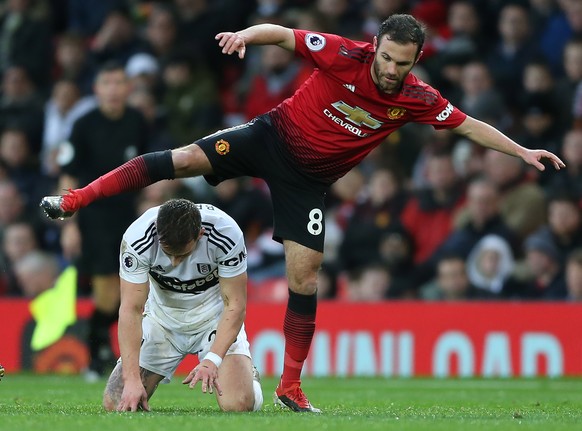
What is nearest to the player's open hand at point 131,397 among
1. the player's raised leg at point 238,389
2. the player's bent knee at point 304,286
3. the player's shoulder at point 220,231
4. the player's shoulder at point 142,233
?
the player's raised leg at point 238,389

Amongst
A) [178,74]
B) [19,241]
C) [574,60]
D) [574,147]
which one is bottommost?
[19,241]

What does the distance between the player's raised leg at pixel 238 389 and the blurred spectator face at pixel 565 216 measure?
19.1 feet

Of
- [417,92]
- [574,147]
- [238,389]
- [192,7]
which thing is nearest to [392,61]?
[417,92]

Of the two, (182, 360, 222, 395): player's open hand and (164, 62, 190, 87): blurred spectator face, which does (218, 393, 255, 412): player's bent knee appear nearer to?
(182, 360, 222, 395): player's open hand

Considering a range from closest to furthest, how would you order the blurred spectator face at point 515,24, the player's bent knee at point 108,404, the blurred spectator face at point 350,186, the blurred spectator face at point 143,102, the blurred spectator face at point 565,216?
the player's bent knee at point 108,404
the blurred spectator face at point 565,216
the blurred spectator face at point 515,24
the blurred spectator face at point 350,186
the blurred spectator face at point 143,102

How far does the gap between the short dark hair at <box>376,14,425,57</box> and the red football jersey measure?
1.01 feet

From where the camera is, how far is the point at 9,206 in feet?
54.6

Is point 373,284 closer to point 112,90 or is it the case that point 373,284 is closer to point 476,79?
point 476,79

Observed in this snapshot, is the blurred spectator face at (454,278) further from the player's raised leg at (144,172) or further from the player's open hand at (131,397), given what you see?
the player's open hand at (131,397)

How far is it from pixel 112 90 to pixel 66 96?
194 inches

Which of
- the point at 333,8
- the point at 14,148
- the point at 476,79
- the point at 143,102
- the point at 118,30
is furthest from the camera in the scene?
the point at 118,30

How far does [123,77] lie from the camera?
12.6 metres

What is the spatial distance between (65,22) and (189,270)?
11.7 metres

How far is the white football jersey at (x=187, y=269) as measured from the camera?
835 cm
